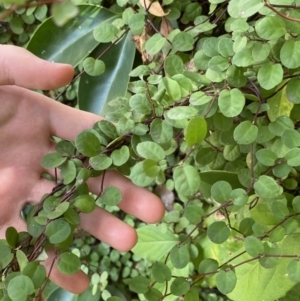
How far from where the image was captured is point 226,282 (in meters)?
0.61

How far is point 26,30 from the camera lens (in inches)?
51.9

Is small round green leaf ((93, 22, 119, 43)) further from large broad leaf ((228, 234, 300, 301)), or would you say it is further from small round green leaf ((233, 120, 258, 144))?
large broad leaf ((228, 234, 300, 301))

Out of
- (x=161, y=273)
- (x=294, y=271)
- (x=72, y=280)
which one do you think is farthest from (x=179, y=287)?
(x=72, y=280)

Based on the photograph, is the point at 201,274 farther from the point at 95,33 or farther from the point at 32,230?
the point at 95,33

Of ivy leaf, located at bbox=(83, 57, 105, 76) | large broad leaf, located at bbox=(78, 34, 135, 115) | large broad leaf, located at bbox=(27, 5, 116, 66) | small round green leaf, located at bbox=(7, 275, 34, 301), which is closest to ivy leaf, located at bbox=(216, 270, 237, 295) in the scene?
small round green leaf, located at bbox=(7, 275, 34, 301)

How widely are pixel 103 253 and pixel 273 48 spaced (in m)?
0.89

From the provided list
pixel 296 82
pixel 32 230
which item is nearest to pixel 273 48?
pixel 296 82

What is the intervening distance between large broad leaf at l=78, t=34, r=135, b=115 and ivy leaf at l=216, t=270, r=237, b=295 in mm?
545

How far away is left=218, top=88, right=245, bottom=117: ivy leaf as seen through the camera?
575 millimetres

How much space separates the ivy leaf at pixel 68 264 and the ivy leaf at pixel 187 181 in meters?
0.21

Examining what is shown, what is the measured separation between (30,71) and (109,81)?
1.16 feet

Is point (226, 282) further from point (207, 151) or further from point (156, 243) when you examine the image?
point (156, 243)

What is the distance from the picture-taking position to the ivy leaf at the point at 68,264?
2.05ft

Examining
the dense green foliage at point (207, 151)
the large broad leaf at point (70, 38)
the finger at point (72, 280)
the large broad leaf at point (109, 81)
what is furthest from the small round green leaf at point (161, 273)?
the large broad leaf at point (70, 38)
